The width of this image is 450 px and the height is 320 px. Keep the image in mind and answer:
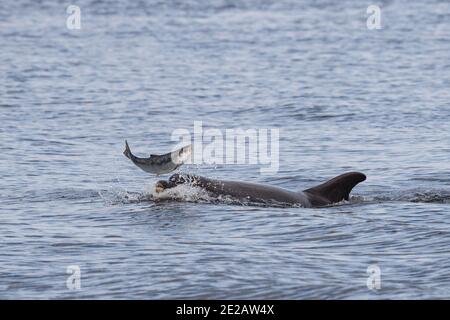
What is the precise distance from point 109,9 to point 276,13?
748 cm

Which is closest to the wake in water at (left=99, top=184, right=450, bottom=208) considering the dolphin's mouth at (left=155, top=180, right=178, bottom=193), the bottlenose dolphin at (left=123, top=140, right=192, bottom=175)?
the dolphin's mouth at (left=155, top=180, right=178, bottom=193)

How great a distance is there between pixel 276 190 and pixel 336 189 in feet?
2.72

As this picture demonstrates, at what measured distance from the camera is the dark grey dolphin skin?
17.1 m

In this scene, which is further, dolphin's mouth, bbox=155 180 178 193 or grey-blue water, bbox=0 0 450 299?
dolphin's mouth, bbox=155 180 178 193

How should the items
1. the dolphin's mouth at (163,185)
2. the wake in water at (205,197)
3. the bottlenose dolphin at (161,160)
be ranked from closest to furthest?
1. the bottlenose dolphin at (161,160)
2. the wake in water at (205,197)
3. the dolphin's mouth at (163,185)

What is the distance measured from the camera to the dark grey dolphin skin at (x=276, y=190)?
56.2ft

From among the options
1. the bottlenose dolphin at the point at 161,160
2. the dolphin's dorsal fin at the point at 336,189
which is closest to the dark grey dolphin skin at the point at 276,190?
the dolphin's dorsal fin at the point at 336,189

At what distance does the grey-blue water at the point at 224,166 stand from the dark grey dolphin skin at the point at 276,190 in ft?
0.98

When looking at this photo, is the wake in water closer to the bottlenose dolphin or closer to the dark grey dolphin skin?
the dark grey dolphin skin

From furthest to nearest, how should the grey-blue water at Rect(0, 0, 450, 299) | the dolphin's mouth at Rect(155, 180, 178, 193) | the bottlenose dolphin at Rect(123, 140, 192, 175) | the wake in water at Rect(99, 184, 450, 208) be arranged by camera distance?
1. the dolphin's mouth at Rect(155, 180, 178, 193)
2. the wake in water at Rect(99, 184, 450, 208)
3. the bottlenose dolphin at Rect(123, 140, 192, 175)
4. the grey-blue water at Rect(0, 0, 450, 299)

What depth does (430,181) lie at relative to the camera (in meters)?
19.2

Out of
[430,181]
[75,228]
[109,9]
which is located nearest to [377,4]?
[109,9]

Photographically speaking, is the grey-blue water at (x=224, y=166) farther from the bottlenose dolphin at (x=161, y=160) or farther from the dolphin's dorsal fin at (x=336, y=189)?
the bottlenose dolphin at (x=161, y=160)

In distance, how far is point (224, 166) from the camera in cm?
2097
